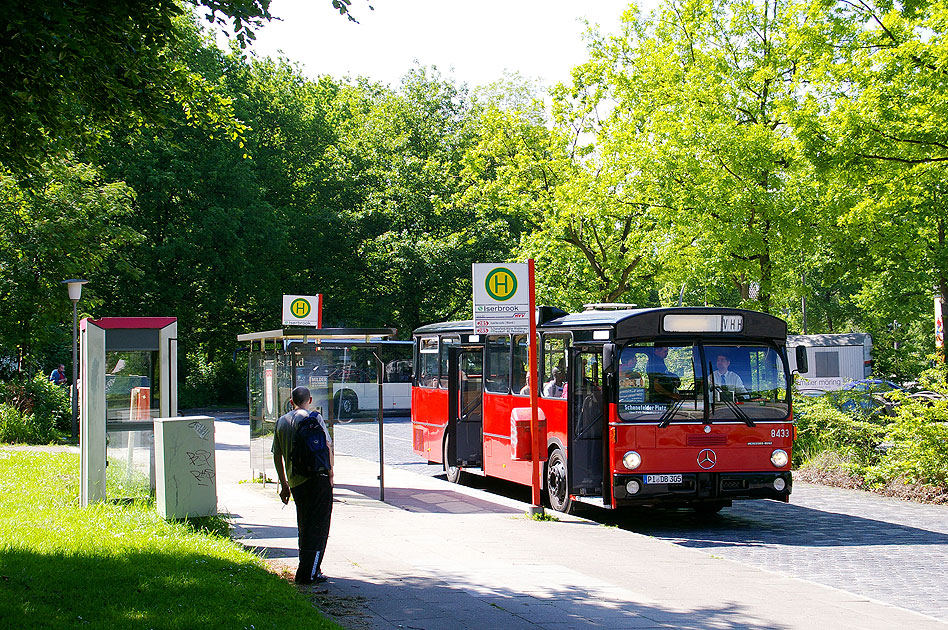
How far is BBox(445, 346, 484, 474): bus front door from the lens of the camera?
1714 cm

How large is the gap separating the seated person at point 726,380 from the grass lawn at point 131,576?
6.29 meters

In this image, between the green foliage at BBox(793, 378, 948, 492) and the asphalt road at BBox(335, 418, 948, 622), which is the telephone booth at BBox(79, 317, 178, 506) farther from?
the green foliage at BBox(793, 378, 948, 492)

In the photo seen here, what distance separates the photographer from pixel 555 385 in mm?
13570

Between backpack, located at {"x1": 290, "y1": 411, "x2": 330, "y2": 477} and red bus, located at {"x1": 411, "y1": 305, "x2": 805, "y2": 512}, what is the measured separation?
4.94 m

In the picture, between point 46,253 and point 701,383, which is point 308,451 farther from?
point 46,253

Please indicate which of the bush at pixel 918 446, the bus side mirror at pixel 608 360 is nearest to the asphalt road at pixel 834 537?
the bush at pixel 918 446

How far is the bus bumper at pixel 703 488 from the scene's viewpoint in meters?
11.9

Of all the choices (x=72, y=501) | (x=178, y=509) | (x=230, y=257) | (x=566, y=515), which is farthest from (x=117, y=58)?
(x=230, y=257)

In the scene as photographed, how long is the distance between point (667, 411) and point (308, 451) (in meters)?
5.60

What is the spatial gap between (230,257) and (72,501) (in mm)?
28711

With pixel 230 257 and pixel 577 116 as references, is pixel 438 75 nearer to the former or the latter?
pixel 230 257

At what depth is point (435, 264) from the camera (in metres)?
41.0

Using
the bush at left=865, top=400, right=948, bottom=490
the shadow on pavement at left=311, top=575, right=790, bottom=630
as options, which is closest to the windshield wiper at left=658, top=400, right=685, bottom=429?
the shadow on pavement at left=311, top=575, right=790, bottom=630

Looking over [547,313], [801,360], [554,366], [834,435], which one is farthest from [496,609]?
[834,435]
